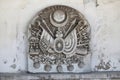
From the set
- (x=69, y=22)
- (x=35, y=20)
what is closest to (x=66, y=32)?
(x=69, y=22)

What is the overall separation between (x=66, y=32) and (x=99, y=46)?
1.50 feet

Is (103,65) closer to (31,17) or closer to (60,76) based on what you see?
(60,76)

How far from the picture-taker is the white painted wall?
13.6 feet

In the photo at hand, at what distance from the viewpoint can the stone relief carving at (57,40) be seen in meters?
4.12

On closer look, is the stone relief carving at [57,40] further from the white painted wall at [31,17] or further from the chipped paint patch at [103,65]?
the chipped paint patch at [103,65]

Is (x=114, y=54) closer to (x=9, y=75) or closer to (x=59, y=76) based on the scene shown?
(x=59, y=76)

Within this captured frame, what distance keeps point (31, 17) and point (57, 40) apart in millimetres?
438

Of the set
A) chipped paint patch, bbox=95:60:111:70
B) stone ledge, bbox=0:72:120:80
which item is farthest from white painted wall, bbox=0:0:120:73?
stone ledge, bbox=0:72:120:80

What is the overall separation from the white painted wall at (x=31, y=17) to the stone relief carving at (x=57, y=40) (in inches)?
3.7

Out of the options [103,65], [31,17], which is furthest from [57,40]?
[103,65]

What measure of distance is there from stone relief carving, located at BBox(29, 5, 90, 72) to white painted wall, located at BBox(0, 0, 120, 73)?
0.09 metres

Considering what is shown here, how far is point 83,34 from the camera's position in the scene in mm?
4156

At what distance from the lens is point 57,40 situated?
4137 millimetres

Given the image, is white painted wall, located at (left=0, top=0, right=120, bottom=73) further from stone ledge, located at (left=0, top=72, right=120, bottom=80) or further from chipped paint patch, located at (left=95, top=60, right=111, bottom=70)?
stone ledge, located at (left=0, top=72, right=120, bottom=80)
